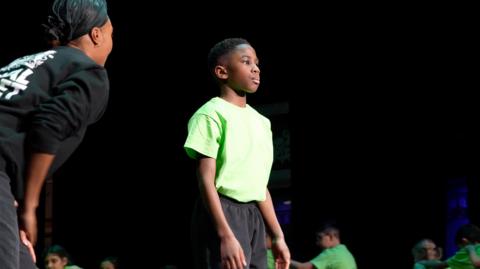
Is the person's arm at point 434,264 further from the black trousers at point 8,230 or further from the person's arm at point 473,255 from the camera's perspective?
the black trousers at point 8,230

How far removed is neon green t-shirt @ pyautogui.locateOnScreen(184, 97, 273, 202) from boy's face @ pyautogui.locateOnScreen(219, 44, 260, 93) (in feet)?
0.34

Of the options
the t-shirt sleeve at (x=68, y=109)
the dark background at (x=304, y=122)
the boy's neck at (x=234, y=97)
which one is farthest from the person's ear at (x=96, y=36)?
the dark background at (x=304, y=122)

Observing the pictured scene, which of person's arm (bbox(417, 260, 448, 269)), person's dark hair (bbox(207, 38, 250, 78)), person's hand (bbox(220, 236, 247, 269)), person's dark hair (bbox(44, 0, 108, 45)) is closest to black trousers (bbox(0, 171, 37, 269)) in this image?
person's dark hair (bbox(44, 0, 108, 45))

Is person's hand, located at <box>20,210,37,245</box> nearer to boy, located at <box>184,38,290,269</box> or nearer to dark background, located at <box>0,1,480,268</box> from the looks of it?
boy, located at <box>184,38,290,269</box>

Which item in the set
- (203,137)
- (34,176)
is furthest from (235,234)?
(34,176)

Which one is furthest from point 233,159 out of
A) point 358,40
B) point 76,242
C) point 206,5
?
point 76,242

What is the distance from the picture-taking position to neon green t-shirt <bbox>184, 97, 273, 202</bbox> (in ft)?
9.86

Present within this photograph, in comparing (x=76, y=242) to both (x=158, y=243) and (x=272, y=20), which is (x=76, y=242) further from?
(x=272, y=20)

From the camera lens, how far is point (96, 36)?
A: 232cm

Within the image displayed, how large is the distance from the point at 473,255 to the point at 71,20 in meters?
4.57

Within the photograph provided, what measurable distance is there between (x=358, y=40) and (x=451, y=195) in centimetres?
163

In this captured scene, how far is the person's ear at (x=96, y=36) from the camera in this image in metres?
2.31

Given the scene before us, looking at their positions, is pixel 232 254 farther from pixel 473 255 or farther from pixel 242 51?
pixel 473 255

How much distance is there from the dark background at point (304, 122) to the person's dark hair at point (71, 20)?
5.81 meters
